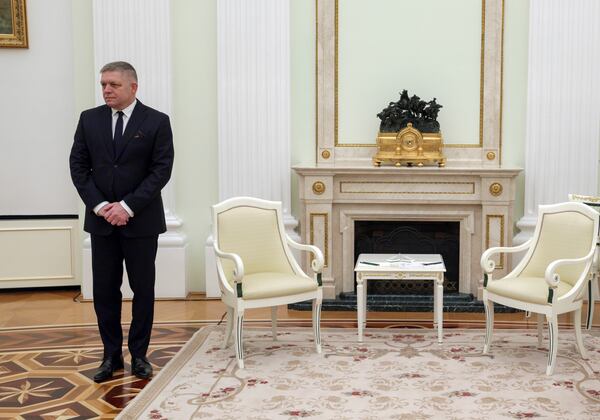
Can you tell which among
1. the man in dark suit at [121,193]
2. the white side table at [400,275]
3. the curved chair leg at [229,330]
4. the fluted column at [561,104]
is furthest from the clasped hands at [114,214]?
the fluted column at [561,104]

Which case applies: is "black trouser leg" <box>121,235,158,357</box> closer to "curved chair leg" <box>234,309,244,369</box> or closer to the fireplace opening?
"curved chair leg" <box>234,309,244,369</box>

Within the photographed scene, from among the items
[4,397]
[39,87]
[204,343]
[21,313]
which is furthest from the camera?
[39,87]

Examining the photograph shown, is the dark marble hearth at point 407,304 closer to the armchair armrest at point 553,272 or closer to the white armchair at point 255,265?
the white armchair at point 255,265

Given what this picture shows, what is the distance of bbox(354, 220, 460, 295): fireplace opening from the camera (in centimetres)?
660

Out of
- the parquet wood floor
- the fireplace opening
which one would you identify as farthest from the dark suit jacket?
the fireplace opening

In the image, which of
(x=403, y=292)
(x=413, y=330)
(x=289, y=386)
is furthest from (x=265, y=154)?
(x=289, y=386)

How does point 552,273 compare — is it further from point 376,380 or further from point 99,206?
point 99,206

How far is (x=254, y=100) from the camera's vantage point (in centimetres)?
674

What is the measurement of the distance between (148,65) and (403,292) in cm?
300

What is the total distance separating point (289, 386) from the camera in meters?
4.34

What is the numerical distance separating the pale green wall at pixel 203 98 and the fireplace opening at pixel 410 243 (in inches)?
25.7

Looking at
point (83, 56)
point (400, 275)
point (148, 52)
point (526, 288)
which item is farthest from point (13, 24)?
point (526, 288)

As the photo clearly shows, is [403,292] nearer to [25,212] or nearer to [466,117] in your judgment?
[466,117]

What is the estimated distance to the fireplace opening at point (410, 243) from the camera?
21.7ft
